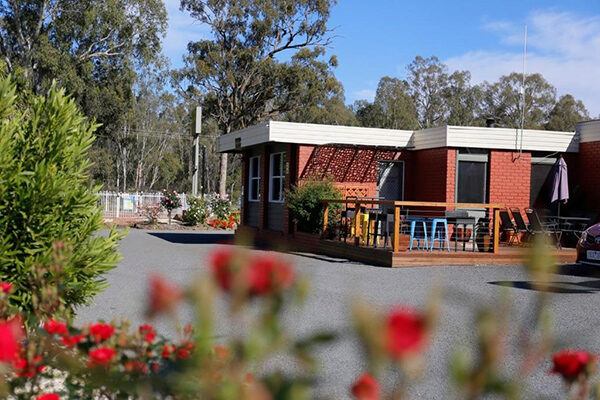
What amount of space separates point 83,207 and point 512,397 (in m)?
3.57

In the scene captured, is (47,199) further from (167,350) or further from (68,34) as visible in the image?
(68,34)

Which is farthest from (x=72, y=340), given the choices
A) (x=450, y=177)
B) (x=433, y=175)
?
(x=433, y=175)

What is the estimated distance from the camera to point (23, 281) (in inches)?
151

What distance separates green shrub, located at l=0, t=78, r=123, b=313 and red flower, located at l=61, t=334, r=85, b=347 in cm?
178

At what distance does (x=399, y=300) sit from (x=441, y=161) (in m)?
8.95

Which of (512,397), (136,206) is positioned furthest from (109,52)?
(512,397)

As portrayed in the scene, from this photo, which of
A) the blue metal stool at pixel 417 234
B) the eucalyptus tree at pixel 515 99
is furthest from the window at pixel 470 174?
the eucalyptus tree at pixel 515 99

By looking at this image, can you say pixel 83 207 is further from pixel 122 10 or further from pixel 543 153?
pixel 122 10

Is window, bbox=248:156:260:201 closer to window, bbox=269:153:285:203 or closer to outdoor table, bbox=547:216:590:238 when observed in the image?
window, bbox=269:153:285:203

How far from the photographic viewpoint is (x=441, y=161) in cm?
1677

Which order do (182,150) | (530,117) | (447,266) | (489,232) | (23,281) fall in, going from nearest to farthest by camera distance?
(23,281)
(447,266)
(489,232)
(530,117)
(182,150)

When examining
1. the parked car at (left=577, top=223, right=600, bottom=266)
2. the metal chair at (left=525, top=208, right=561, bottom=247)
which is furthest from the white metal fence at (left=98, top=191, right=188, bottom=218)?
the parked car at (left=577, top=223, right=600, bottom=266)

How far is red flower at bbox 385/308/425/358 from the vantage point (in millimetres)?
756

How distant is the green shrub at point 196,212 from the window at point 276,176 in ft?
28.3
